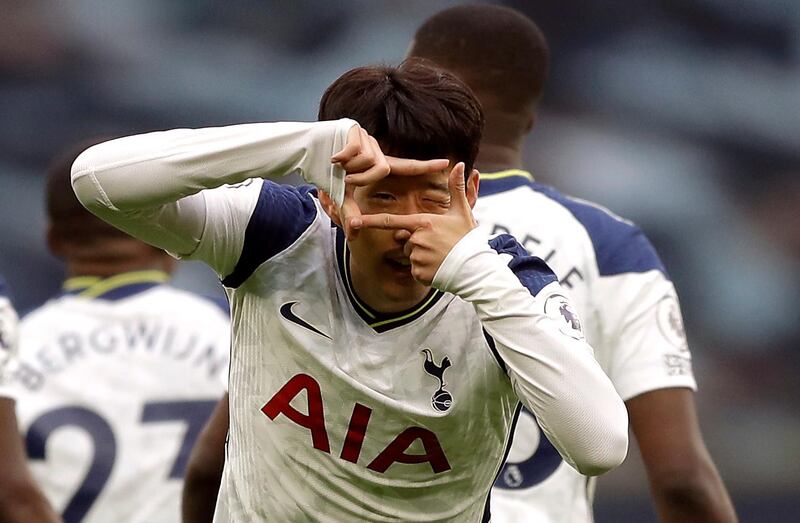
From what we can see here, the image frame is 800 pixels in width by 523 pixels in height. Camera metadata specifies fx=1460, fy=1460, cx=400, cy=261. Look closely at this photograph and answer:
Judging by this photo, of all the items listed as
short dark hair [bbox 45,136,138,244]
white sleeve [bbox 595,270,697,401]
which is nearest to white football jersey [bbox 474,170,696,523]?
white sleeve [bbox 595,270,697,401]

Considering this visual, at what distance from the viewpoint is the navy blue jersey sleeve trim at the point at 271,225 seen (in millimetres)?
2768

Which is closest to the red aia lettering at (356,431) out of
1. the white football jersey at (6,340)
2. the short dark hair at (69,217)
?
the white football jersey at (6,340)

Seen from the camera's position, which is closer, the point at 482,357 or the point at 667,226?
the point at 482,357

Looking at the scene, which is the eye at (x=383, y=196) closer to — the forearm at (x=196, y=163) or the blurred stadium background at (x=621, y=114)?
the forearm at (x=196, y=163)

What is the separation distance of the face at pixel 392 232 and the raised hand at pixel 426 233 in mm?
28

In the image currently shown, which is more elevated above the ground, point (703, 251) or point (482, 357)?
point (482, 357)

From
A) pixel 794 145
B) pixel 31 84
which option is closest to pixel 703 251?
pixel 794 145

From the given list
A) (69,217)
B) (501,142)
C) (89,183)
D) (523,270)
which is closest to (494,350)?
(523,270)

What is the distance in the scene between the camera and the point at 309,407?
289 centimetres

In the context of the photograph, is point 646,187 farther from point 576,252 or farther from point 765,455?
point 576,252

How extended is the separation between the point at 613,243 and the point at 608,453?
131 centimetres

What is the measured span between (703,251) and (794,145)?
1.03 metres

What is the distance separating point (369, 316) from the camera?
9.46 feet

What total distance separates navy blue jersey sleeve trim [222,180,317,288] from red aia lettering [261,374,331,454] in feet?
0.75
